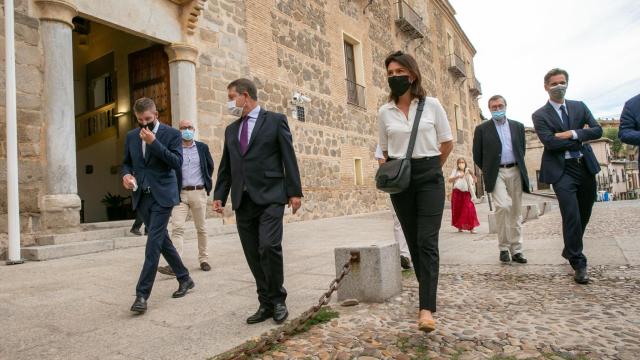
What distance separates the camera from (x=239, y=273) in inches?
184

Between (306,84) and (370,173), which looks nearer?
(306,84)

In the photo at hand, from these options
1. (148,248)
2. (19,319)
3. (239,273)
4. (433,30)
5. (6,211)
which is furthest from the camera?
(433,30)

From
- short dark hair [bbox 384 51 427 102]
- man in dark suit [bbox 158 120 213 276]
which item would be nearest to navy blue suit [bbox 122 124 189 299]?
man in dark suit [bbox 158 120 213 276]

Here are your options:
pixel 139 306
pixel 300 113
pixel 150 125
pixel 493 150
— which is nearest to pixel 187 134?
pixel 150 125

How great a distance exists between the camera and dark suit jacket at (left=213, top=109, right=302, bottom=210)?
305cm

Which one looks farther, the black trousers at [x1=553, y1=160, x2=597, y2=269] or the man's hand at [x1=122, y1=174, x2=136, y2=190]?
the black trousers at [x1=553, y1=160, x2=597, y2=269]

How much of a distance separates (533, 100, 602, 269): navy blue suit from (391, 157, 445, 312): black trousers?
5.83 ft

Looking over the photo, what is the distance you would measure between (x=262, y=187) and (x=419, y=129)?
113 centimetres

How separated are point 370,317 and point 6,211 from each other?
5.62 metres

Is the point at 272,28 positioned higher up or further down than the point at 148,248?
higher up

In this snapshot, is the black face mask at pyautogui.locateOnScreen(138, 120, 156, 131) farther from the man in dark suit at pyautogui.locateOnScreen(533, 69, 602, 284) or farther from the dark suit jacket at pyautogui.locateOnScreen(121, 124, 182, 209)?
the man in dark suit at pyautogui.locateOnScreen(533, 69, 602, 284)

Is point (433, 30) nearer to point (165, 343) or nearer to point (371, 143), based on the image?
point (371, 143)

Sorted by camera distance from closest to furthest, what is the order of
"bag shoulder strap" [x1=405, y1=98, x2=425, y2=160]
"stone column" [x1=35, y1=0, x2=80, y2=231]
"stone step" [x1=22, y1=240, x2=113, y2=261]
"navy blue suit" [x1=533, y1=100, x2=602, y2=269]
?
"bag shoulder strap" [x1=405, y1=98, x2=425, y2=160], "navy blue suit" [x1=533, y1=100, x2=602, y2=269], "stone step" [x1=22, y1=240, x2=113, y2=261], "stone column" [x1=35, y1=0, x2=80, y2=231]

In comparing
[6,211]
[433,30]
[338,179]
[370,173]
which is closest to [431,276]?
[6,211]
